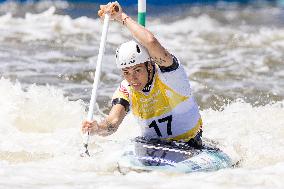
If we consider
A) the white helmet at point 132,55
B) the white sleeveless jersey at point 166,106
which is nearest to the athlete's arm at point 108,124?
the white sleeveless jersey at point 166,106

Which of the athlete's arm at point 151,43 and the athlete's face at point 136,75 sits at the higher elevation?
the athlete's arm at point 151,43

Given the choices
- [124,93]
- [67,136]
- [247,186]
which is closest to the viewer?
[247,186]

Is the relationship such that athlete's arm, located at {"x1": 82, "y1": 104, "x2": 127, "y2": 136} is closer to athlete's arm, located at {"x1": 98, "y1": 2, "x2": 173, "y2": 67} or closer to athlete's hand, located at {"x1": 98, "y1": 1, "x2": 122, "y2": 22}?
athlete's arm, located at {"x1": 98, "y1": 2, "x2": 173, "y2": 67}

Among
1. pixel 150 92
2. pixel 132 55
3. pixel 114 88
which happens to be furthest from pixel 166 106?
pixel 114 88

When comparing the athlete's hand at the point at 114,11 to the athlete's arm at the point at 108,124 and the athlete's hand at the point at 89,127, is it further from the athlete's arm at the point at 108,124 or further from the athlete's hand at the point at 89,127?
the athlete's hand at the point at 89,127

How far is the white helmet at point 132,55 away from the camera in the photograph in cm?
512

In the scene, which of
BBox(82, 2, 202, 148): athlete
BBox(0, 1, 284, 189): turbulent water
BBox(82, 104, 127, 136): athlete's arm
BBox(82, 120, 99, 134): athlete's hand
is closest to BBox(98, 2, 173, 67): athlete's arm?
BBox(82, 2, 202, 148): athlete

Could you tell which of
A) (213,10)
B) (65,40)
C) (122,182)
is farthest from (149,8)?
(122,182)

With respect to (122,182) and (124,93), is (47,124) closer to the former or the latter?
(124,93)

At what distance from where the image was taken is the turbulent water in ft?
16.3

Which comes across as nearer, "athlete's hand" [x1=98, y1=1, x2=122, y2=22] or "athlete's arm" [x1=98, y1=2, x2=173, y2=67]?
"athlete's arm" [x1=98, y1=2, x2=173, y2=67]

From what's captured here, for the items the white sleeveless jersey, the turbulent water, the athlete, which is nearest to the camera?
the turbulent water

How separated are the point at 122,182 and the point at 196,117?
116 cm

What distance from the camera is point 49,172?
5.08 m
